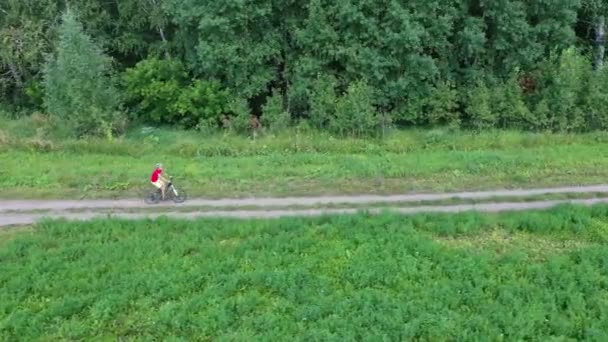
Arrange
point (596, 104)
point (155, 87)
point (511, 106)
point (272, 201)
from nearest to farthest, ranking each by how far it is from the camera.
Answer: point (272, 201) < point (596, 104) < point (511, 106) < point (155, 87)

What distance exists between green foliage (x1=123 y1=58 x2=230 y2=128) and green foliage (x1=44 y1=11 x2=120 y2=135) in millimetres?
1268

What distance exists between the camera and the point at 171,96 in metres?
26.4

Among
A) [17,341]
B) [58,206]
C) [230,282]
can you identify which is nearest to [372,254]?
Answer: [230,282]

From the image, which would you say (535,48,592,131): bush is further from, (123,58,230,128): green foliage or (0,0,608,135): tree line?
(123,58,230,128): green foliage

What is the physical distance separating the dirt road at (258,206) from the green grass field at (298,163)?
1.50 feet

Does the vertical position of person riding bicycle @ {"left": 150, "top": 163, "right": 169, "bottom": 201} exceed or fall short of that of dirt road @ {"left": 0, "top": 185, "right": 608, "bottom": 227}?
it exceeds it

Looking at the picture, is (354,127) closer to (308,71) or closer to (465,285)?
(308,71)

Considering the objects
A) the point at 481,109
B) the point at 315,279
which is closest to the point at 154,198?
the point at 315,279

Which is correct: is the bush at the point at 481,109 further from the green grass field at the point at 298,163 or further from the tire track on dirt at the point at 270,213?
the tire track on dirt at the point at 270,213

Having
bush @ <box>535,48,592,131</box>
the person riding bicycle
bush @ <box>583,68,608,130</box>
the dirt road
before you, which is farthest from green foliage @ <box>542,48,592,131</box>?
the person riding bicycle

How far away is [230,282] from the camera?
41.1ft

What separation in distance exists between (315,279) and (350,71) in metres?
14.6

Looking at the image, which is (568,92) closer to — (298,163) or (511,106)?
(511,106)

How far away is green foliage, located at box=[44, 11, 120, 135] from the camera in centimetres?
2442
